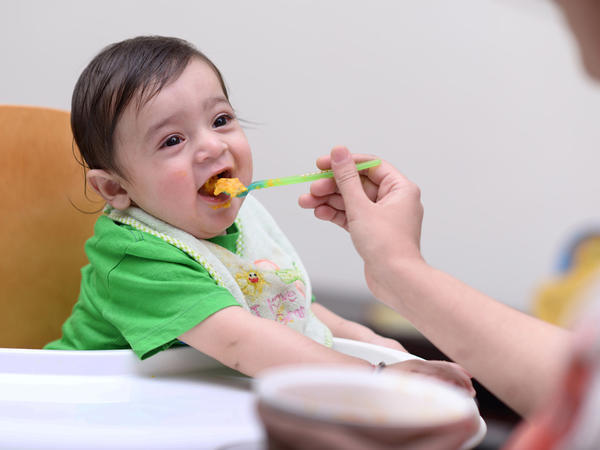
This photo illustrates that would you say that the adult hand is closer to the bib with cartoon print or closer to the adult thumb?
the adult thumb

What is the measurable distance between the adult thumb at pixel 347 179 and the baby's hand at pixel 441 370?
0.18 m

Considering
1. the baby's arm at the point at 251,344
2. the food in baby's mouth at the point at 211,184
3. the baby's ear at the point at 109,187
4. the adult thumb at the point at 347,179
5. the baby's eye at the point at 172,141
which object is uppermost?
the adult thumb at the point at 347,179

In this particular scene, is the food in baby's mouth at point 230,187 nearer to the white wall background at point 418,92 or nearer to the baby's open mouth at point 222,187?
the baby's open mouth at point 222,187

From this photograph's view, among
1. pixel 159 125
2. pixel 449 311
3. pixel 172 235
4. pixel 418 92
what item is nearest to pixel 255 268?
pixel 172 235

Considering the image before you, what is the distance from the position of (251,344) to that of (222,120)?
0.33 metres

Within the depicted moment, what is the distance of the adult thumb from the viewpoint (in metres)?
0.70

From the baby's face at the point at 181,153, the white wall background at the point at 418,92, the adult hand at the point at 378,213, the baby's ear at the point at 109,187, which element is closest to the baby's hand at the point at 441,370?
the adult hand at the point at 378,213

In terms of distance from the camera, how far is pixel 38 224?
Answer: 3.23ft

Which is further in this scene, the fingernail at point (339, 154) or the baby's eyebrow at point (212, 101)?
the baby's eyebrow at point (212, 101)

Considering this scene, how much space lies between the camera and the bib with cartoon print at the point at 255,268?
0.86 meters

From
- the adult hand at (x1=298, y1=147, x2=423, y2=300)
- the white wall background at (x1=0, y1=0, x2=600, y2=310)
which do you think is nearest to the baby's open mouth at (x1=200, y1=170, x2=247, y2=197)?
the adult hand at (x1=298, y1=147, x2=423, y2=300)

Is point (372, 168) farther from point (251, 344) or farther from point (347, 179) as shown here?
point (251, 344)

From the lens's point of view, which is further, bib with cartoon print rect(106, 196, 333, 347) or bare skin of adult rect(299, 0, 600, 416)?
bib with cartoon print rect(106, 196, 333, 347)

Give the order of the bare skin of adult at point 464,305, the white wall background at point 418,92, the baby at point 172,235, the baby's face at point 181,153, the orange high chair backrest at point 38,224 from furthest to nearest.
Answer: the white wall background at point 418,92 < the orange high chair backrest at point 38,224 < the baby's face at point 181,153 < the baby at point 172,235 < the bare skin of adult at point 464,305
